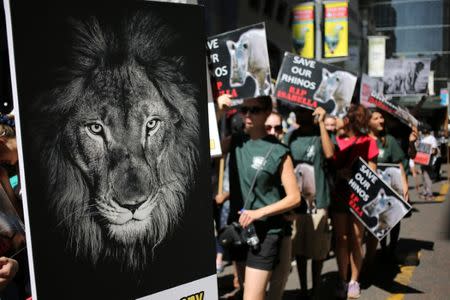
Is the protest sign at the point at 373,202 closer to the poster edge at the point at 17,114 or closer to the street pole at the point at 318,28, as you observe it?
the poster edge at the point at 17,114

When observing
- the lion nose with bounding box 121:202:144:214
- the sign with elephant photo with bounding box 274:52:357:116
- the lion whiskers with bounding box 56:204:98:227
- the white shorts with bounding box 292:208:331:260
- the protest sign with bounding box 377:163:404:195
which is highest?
the sign with elephant photo with bounding box 274:52:357:116

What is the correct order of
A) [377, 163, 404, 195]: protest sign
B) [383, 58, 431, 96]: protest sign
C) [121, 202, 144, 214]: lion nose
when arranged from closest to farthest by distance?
[121, 202, 144, 214]: lion nose
[377, 163, 404, 195]: protest sign
[383, 58, 431, 96]: protest sign

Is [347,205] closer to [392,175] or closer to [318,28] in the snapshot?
[392,175]

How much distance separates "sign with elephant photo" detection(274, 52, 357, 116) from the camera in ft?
17.9

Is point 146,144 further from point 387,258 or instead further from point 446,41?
point 446,41

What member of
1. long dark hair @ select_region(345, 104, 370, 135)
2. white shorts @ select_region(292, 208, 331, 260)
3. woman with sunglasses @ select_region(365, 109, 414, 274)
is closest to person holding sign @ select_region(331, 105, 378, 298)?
long dark hair @ select_region(345, 104, 370, 135)

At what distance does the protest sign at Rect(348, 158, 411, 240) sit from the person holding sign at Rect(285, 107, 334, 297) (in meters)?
0.35

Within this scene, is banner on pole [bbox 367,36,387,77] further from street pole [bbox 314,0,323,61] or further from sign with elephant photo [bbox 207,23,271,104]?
sign with elephant photo [bbox 207,23,271,104]

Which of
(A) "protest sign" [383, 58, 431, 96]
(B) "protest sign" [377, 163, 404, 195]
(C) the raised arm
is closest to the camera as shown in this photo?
(C) the raised arm

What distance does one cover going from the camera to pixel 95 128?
2004mm

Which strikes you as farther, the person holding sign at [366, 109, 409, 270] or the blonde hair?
the person holding sign at [366, 109, 409, 270]

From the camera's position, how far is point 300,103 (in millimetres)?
5438

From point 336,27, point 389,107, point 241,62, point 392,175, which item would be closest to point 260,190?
point 241,62

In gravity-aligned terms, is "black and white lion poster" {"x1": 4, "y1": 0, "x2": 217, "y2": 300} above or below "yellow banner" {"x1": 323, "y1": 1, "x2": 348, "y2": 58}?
below
